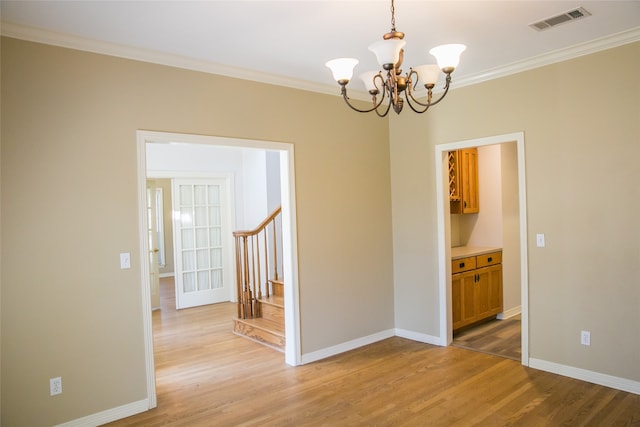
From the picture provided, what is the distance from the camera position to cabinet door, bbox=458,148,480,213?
5.36 metres

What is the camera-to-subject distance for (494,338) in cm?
468

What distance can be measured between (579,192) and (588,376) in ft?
4.93

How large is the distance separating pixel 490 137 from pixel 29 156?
3.74m

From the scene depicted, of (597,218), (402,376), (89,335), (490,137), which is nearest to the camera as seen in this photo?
(89,335)

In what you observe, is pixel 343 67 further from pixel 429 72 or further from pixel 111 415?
pixel 111 415

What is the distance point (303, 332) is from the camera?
4102mm

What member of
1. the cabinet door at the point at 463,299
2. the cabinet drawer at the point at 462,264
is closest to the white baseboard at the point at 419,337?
the cabinet door at the point at 463,299

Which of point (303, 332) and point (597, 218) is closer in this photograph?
point (597, 218)

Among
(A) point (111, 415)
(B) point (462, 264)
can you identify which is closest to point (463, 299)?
(B) point (462, 264)

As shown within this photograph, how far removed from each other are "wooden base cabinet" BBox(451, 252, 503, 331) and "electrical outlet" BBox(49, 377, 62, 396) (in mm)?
3710

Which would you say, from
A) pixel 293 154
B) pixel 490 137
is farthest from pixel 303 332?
pixel 490 137

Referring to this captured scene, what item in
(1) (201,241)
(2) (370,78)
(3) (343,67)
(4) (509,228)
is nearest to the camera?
(3) (343,67)

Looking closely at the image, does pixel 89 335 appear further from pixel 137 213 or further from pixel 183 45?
pixel 183 45

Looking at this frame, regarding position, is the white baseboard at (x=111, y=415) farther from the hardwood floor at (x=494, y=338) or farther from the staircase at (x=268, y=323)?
the hardwood floor at (x=494, y=338)
